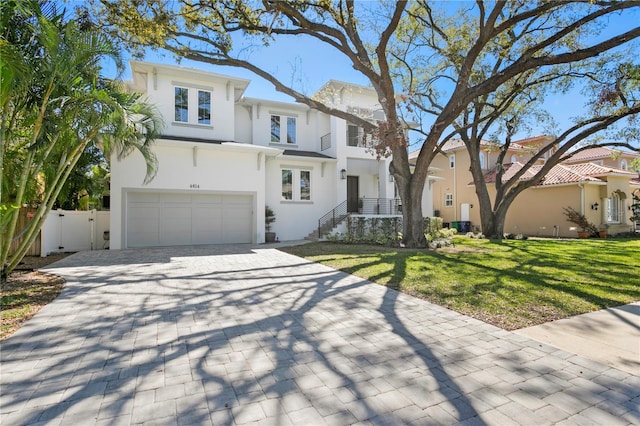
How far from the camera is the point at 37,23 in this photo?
20.1 ft

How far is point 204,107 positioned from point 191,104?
0.59 metres

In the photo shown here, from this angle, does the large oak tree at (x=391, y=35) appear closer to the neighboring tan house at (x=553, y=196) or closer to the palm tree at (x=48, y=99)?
the palm tree at (x=48, y=99)

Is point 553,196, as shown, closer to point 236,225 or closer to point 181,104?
point 236,225

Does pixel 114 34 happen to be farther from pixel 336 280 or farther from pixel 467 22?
pixel 467 22

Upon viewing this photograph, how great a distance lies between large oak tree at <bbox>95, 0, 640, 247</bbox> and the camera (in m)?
9.95

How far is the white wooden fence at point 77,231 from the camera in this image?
493 inches

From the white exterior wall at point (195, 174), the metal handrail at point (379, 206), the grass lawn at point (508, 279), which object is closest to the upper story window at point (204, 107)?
the white exterior wall at point (195, 174)

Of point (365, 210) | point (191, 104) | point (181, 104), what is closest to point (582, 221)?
point (365, 210)

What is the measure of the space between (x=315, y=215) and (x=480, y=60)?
10.7 meters

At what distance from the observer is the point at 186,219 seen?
48.9 ft

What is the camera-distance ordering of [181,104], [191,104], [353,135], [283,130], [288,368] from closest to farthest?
1. [288,368]
2. [181,104]
3. [191,104]
4. [283,130]
5. [353,135]

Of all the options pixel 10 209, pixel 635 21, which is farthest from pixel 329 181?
pixel 10 209

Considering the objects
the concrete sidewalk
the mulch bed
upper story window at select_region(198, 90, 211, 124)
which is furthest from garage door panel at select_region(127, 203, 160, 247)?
the concrete sidewalk

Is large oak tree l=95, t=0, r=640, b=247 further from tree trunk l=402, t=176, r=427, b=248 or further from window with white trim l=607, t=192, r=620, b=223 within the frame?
window with white trim l=607, t=192, r=620, b=223
